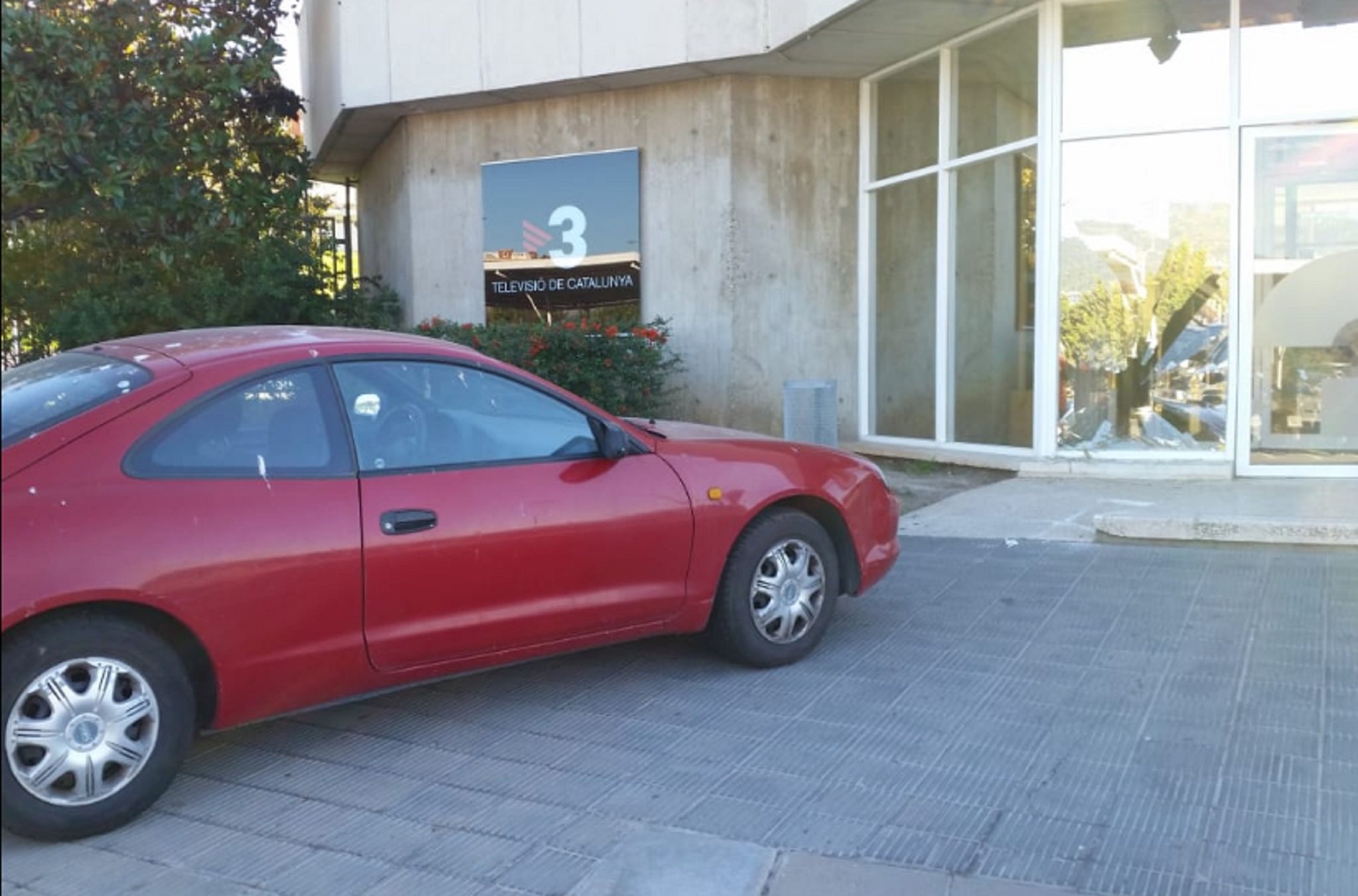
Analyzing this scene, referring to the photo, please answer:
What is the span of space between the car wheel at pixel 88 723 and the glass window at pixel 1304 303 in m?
8.41

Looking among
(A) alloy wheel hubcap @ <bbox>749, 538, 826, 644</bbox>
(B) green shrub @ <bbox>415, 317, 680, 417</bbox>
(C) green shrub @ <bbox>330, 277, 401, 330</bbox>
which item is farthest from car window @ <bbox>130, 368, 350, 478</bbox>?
(C) green shrub @ <bbox>330, 277, 401, 330</bbox>

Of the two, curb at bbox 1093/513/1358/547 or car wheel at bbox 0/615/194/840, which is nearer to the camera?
car wheel at bbox 0/615/194/840

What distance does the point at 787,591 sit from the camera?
213 inches

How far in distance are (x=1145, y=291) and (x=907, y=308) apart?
263 cm

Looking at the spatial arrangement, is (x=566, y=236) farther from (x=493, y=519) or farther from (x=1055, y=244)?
(x=493, y=519)

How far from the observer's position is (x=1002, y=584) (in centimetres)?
690

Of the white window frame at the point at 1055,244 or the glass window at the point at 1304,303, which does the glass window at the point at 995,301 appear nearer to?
the white window frame at the point at 1055,244

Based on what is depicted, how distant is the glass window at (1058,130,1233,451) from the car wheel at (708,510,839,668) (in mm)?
5165

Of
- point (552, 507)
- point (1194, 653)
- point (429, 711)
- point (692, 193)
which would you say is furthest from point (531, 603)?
point (692, 193)

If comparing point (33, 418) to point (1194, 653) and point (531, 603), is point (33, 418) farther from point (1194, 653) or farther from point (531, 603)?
point (1194, 653)

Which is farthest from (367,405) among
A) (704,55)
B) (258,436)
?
(704,55)

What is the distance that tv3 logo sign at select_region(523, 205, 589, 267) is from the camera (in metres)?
12.4

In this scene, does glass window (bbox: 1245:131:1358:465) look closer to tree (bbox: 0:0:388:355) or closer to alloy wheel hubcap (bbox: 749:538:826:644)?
alloy wheel hubcap (bbox: 749:538:826:644)

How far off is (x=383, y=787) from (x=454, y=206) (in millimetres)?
9698
